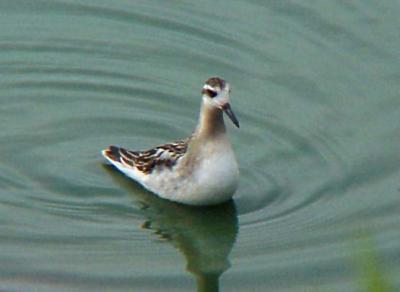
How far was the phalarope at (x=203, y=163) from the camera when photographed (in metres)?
14.2

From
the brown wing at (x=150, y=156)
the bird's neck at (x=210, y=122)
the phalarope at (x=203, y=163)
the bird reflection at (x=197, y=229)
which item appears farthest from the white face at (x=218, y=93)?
the bird reflection at (x=197, y=229)

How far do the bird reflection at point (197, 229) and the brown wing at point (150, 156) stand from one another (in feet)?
0.86

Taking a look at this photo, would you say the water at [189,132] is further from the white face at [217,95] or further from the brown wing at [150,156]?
the white face at [217,95]

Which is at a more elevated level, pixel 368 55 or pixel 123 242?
pixel 368 55

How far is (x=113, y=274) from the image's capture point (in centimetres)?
1327

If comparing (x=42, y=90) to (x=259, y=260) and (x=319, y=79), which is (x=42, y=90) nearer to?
(x=319, y=79)

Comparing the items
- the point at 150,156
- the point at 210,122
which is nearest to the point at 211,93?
the point at 210,122

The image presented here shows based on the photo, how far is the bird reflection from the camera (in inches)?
540

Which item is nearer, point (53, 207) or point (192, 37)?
point (53, 207)

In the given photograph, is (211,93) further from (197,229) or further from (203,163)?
(197,229)

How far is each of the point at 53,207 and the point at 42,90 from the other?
2.51 m

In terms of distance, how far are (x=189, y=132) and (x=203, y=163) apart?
1.65 metres

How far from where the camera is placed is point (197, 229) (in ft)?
47.6

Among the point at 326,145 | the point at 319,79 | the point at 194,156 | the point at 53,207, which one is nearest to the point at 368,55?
the point at 319,79
